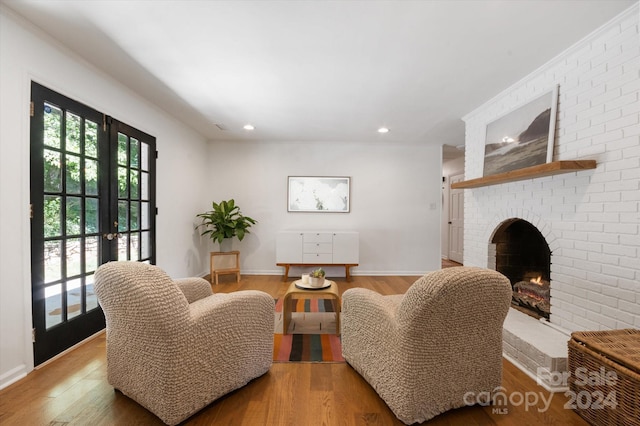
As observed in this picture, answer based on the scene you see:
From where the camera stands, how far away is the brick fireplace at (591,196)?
171 cm

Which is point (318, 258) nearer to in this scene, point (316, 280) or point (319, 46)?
point (316, 280)

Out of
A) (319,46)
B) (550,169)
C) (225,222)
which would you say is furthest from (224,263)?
(550,169)

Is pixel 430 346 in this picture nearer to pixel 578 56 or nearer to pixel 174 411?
pixel 174 411

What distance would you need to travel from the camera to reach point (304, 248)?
4.36 m

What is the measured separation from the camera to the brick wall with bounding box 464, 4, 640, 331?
1708mm

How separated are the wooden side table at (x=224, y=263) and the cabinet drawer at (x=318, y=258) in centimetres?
109

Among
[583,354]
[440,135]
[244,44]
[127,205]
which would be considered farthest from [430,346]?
[440,135]

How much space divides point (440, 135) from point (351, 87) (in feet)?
7.32

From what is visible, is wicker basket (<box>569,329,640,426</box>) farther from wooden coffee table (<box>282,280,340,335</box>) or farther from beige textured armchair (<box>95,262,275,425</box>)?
beige textured armchair (<box>95,262,275,425</box>)

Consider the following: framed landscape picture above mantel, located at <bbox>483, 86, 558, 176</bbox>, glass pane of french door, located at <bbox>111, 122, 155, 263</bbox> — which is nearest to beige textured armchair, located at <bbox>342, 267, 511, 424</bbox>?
framed landscape picture above mantel, located at <bbox>483, 86, 558, 176</bbox>

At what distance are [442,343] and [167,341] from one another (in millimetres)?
1334

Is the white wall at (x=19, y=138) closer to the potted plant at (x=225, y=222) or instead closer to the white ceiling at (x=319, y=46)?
the white ceiling at (x=319, y=46)

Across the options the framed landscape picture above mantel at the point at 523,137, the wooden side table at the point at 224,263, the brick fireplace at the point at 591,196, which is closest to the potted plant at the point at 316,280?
the brick fireplace at the point at 591,196

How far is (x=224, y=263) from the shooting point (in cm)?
436
